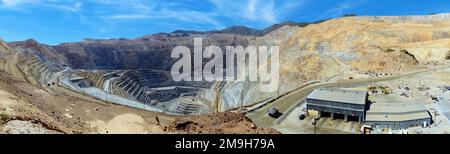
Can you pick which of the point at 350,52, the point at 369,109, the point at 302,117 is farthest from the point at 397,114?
the point at 350,52

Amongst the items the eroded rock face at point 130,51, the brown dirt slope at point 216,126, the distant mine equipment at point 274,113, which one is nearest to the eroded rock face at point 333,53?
the eroded rock face at point 130,51

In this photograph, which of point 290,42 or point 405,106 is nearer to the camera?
point 405,106

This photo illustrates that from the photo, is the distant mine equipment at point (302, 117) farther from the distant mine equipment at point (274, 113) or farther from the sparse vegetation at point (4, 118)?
the sparse vegetation at point (4, 118)

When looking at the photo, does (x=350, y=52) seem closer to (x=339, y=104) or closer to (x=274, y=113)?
(x=274, y=113)

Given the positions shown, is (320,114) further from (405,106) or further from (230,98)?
(230,98)
